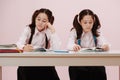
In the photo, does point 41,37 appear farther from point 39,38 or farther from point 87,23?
point 87,23

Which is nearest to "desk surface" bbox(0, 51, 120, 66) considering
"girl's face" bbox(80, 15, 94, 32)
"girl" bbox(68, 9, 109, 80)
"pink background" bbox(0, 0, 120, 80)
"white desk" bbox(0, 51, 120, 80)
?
"white desk" bbox(0, 51, 120, 80)

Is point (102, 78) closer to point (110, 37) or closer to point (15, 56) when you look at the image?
point (15, 56)

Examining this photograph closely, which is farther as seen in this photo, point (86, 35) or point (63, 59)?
point (86, 35)

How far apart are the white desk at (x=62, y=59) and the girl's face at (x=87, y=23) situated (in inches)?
25.3

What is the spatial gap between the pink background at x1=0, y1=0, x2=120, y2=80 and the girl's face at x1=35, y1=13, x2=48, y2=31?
106 cm

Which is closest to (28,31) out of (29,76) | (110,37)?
(29,76)

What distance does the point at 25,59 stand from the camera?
6.22 feet

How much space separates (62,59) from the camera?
1.89m

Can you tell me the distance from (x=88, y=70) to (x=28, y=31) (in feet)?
2.32

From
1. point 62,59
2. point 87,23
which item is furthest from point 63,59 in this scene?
point 87,23

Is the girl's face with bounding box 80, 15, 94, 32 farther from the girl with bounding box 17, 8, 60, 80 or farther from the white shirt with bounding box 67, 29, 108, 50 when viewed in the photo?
the girl with bounding box 17, 8, 60, 80

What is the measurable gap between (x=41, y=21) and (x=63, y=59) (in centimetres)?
74

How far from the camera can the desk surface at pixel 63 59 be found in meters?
1.88

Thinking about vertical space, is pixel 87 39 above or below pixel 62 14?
below
